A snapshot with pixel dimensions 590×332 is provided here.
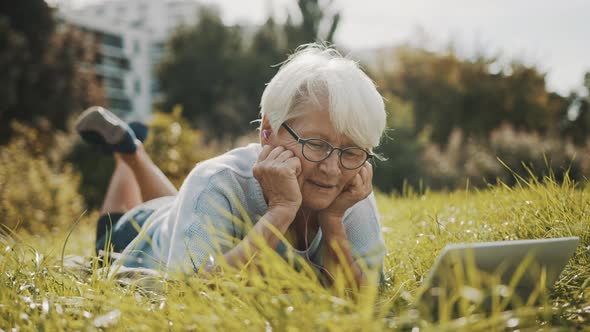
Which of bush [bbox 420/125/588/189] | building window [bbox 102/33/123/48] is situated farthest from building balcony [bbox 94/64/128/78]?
bush [bbox 420/125/588/189]

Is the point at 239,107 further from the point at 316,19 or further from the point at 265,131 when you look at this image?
the point at 265,131

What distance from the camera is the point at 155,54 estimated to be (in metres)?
73.8

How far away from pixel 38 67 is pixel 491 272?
2292cm

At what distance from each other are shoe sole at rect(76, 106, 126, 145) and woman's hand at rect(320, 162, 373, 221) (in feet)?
7.82

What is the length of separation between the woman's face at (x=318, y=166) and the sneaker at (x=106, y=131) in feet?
7.15

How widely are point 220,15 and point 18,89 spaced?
66.1 feet

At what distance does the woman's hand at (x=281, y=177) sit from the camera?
2395 millimetres

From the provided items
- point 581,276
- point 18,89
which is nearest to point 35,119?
point 18,89

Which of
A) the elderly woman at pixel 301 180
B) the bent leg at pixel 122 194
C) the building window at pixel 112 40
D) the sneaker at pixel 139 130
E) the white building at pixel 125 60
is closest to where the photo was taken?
the elderly woman at pixel 301 180

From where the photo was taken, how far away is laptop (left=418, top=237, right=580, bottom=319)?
1.46 metres

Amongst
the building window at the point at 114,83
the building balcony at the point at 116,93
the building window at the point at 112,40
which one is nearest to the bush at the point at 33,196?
the building balcony at the point at 116,93

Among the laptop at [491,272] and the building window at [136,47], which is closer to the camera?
the laptop at [491,272]

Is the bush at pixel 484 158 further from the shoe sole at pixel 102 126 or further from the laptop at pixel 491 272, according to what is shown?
the laptop at pixel 491 272

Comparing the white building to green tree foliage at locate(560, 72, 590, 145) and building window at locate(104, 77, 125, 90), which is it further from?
green tree foliage at locate(560, 72, 590, 145)
